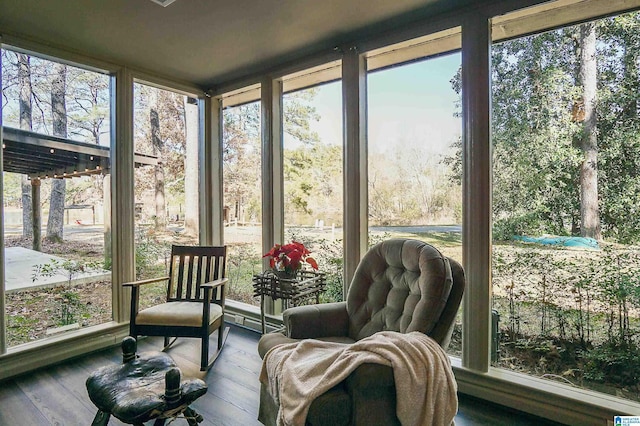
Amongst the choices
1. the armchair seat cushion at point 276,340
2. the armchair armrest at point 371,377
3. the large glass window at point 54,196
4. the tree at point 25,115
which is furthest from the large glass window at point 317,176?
the tree at point 25,115

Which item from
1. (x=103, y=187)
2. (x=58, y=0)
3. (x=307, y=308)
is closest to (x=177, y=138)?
(x=103, y=187)

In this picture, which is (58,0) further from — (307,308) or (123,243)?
(307,308)

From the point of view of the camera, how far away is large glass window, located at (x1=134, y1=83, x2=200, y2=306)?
144 inches

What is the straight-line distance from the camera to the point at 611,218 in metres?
2.09

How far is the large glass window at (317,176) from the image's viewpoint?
321 cm

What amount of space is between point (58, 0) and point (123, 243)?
201cm

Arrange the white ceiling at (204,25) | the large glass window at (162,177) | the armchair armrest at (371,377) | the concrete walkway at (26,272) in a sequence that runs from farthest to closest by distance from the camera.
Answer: the large glass window at (162,177)
the concrete walkway at (26,272)
the white ceiling at (204,25)
the armchair armrest at (371,377)

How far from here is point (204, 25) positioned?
2.66m

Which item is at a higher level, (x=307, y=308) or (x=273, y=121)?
(x=273, y=121)

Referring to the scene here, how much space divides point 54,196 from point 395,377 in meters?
3.16

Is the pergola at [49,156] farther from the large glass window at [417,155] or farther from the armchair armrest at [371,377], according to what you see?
the armchair armrest at [371,377]

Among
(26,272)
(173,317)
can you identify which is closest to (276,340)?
(173,317)

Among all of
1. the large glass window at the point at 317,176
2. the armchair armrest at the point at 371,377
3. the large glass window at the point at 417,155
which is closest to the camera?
the armchair armrest at the point at 371,377

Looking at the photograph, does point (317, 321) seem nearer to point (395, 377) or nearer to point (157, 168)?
→ point (395, 377)
